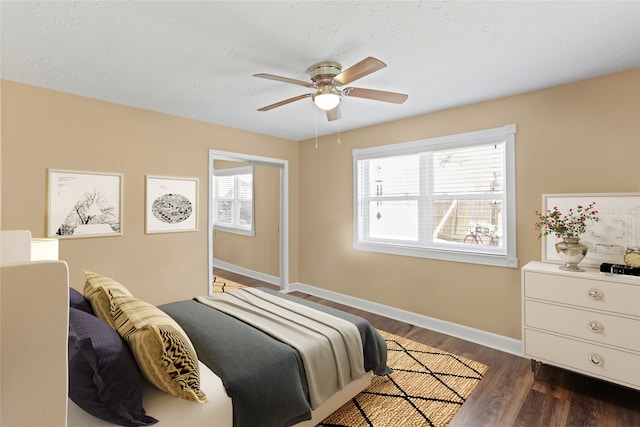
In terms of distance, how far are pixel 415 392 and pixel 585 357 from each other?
1.28 meters

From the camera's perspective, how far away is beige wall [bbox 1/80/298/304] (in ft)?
8.68

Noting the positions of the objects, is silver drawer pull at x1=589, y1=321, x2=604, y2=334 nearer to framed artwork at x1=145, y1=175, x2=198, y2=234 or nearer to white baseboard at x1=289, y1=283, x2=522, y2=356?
white baseboard at x1=289, y1=283, x2=522, y2=356

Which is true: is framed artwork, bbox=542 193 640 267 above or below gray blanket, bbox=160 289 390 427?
above

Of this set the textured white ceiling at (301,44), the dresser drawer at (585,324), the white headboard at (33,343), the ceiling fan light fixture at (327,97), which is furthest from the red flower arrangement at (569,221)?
the white headboard at (33,343)

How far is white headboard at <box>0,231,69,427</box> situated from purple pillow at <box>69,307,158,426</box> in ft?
0.95

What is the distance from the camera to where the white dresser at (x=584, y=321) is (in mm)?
2039

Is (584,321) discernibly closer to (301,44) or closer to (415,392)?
(415,392)

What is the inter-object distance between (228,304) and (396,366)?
5.13 ft

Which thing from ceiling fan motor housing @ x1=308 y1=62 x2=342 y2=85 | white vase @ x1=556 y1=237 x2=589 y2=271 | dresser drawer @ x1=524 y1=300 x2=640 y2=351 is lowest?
dresser drawer @ x1=524 y1=300 x2=640 y2=351

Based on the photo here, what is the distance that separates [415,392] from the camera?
2248 millimetres

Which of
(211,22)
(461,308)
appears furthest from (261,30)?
(461,308)

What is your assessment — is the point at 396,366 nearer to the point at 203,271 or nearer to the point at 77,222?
the point at 203,271

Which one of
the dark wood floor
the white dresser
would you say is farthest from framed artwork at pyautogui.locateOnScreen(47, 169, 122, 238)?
the white dresser

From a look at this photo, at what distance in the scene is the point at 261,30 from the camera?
186cm
